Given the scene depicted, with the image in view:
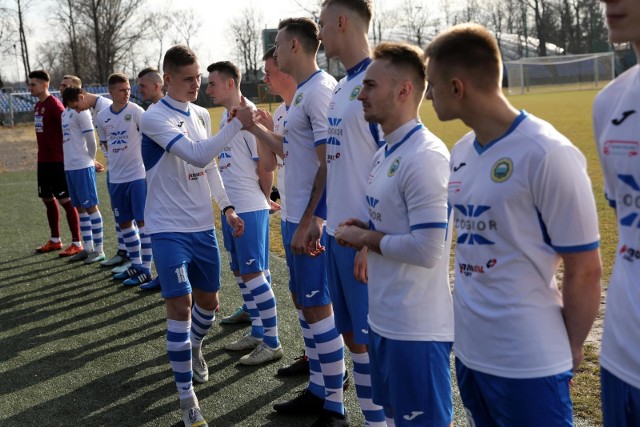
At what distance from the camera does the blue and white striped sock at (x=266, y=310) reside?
5.52 m

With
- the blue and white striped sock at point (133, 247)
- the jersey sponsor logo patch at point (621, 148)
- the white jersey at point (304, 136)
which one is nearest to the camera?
the jersey sponsor logo patch at point (621, 148)

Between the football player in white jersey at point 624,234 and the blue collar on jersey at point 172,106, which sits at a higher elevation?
the blue collar on jersey at point 172,106

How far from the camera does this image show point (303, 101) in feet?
13.8

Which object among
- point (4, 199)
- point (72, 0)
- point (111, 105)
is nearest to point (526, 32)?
point (72, 0)

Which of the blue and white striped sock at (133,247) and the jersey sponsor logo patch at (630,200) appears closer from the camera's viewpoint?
the jersey sponsor logo patch at (630,200)

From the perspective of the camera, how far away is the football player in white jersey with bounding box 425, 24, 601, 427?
2188mm

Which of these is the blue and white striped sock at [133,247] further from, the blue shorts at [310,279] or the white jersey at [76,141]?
the blue shorts at [310,279]

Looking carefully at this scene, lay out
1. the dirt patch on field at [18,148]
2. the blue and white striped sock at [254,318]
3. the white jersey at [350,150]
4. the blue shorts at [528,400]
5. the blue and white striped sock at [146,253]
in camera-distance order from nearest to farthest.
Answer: the blue shorts at [528,400], the white jersey at [350,150], the blue and white striped sock at [254,318], the blue and white striped sock at [146,253], the dirt patch on field at [18,148]

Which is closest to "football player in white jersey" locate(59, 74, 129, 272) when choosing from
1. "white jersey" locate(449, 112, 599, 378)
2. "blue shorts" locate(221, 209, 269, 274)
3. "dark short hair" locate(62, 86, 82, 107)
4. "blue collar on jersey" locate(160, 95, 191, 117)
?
"dark short hair" locate(62, 86, 82, 107)

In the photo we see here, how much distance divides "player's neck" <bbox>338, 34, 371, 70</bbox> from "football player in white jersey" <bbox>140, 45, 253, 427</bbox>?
33.4 inches

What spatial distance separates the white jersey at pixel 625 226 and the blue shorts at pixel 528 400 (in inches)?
10.7

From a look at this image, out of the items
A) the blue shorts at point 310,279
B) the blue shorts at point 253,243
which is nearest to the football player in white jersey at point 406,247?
the blue shorts at point 310,279

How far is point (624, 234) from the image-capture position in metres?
1.98

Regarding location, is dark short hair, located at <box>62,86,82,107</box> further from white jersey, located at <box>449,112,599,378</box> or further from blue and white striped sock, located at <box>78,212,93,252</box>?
white jersey, located at <box>449,112,599,378</box>
